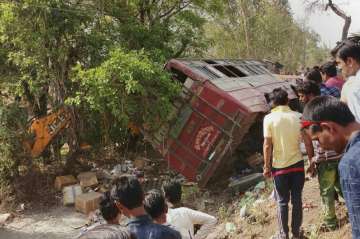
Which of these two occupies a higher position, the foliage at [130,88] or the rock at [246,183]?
the foliage at [130,88]

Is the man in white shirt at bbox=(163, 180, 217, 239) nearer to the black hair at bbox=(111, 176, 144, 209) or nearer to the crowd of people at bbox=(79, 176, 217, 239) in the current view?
the crowd of people at bbox=(79, 176, 217, 239)

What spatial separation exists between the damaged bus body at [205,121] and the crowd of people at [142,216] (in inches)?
180

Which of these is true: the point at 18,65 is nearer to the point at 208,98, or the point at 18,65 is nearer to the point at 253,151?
the point at 208,98

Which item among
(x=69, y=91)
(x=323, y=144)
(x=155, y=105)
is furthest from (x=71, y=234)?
(x=323, y=144)

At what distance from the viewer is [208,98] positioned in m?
8.09

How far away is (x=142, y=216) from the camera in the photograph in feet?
8.43

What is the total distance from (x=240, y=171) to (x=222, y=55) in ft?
69.7

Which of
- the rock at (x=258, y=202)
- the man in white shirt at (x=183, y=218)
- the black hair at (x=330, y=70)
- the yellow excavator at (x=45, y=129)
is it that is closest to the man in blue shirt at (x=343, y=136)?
the man in white shirt at (x=183, y=218)

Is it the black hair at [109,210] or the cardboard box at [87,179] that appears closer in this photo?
the black hair at [109,210]

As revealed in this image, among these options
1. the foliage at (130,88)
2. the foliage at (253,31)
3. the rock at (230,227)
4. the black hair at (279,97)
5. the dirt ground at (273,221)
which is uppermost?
the foliage at (253,31)

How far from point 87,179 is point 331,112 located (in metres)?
7.76

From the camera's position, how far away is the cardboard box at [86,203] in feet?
26.8

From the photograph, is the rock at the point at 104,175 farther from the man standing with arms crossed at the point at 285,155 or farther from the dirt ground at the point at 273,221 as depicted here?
the man standing with arms crossed at the point at 285,155

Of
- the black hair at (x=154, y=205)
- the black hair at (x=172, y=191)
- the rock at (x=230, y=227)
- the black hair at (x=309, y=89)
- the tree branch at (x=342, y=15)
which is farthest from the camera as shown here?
the tree branch at (x=342, y=15)
